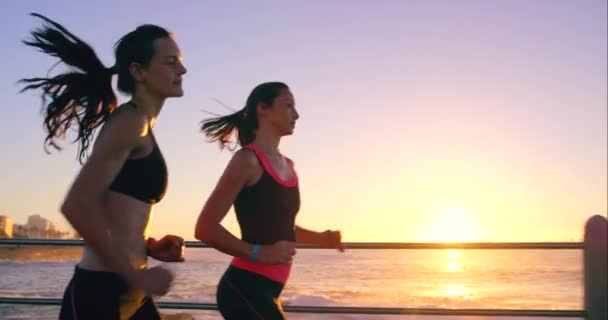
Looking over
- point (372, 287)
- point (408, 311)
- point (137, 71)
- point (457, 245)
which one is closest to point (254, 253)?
point (137, 71)

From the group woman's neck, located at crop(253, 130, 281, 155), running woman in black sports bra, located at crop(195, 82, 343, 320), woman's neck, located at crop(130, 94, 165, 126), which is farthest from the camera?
woman's neck, located at crop(253, 130, 281, 155)

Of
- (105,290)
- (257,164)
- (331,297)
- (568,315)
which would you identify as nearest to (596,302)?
(568,315)

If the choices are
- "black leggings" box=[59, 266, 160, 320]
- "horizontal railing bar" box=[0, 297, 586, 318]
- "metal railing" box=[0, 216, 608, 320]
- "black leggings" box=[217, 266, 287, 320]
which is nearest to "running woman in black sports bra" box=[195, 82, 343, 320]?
"black leggings" box=[217, 266, 287, 320]

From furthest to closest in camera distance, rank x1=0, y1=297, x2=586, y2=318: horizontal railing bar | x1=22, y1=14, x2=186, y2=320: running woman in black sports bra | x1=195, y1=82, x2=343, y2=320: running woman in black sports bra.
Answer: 1. x1=0, y1=297, x2=586, y2=318: horizontal railing bar
2. x1=195, y1=82, x2=343, y2=320: running woman in black sports bra
3. x1=22, y1=14, x2=186, y2=320: running woman in black sports bra

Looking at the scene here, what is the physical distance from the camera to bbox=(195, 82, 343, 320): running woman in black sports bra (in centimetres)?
277

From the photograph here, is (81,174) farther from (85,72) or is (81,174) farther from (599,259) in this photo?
(599,259)

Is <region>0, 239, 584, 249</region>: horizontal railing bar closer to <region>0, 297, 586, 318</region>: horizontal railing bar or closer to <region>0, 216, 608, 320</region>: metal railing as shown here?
<region>0, 216, 608, 320</region>: metal railing

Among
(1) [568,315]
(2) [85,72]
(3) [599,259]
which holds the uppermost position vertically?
Result: (2) [85,72]

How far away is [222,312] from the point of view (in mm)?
2869

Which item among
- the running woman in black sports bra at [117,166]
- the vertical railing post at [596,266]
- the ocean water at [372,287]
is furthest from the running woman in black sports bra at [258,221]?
the ocean water at [372,287]

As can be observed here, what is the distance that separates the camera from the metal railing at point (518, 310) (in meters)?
3.84

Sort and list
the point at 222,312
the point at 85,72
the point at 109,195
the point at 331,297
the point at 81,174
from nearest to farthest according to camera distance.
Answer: the point at 81,174 < the point at 109,195 < the point at 85,72 < the point at 222,312 < the point at 331,297

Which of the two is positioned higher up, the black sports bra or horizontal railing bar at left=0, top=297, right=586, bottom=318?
the black sports bra

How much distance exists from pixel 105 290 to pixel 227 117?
1.30 metres
